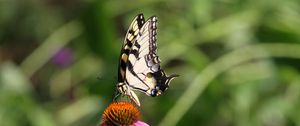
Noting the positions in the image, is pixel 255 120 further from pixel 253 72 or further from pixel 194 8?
pixel 194 8

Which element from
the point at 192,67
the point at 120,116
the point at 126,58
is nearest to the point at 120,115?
the point at 120,116

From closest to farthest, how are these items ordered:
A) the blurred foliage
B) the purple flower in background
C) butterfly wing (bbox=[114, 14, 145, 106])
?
butterfly wing (bbox=[114, 14, 145, 106])
the blurred foliage
the purple flower in background

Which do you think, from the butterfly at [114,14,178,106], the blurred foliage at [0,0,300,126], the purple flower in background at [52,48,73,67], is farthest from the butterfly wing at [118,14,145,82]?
the purple flower in background at [52,48,73,67]

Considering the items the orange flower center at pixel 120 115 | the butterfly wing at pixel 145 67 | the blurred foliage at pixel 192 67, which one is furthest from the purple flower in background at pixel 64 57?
the orange flower center at pixel 120 115

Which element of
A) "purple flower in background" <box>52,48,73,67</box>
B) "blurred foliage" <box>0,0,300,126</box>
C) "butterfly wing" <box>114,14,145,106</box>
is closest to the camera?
"butterfly wing" <box>114,14,145,106</box>

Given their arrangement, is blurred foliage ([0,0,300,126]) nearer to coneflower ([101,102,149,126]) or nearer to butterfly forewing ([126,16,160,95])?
butterfly forewing ([126,16,160,95])

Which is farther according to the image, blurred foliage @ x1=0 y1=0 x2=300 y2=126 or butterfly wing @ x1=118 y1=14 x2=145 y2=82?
blurred foliage @ x1=0 y1=0 x2=300 y2=126

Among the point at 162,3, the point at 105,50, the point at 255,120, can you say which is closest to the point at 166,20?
the point at 162,3
